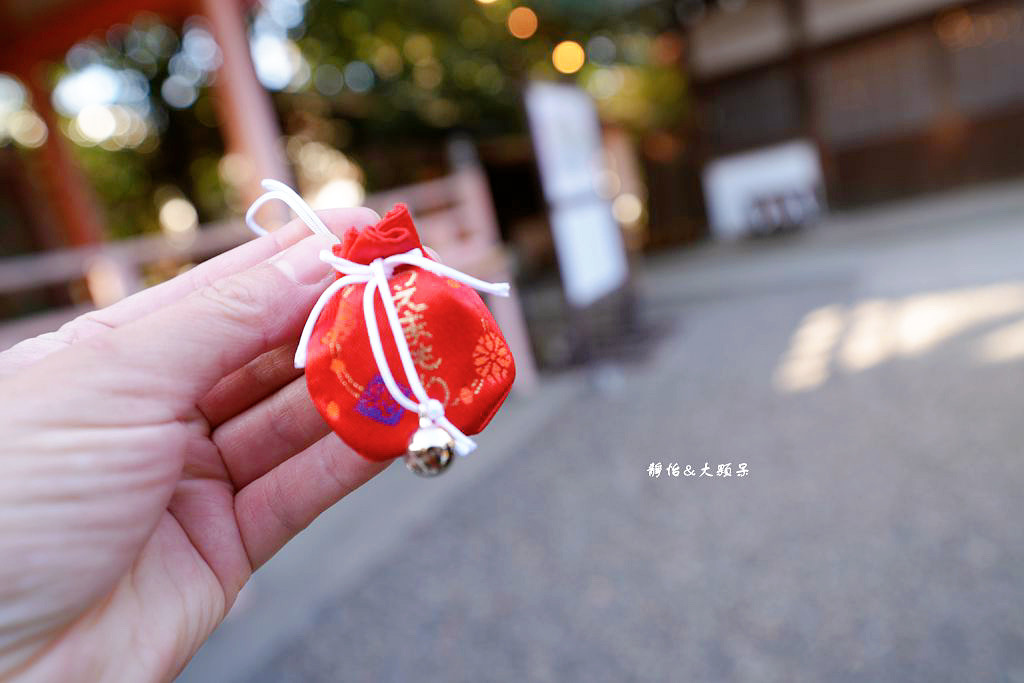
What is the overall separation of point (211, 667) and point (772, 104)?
1154 cm

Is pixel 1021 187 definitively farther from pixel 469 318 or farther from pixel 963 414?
pixel 469 318

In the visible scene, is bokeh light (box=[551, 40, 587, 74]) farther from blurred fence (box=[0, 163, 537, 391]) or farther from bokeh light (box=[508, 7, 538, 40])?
blurred fence (box=[0, 163, 537, 391])

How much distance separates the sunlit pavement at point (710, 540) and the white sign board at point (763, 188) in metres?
5.88

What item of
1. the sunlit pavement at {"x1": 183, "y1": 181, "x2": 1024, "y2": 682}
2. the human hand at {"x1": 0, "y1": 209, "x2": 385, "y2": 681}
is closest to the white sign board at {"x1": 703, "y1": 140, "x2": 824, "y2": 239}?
the sunlit pavement at {"x1": 183, "y1": 181, "x2": 1024, "y2": 682}

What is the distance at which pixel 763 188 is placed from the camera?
12125 mm

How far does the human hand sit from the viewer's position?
817mm

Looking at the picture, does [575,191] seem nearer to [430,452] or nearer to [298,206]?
[298,206]

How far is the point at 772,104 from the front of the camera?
459 inches

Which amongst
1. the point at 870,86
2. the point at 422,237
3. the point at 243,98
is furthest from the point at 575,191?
the point at 870,86

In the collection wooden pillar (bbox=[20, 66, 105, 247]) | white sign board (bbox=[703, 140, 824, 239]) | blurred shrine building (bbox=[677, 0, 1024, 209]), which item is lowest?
white sign board (bbox=[703, 140, 824, 239])

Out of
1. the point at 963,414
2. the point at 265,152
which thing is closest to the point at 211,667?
the point at 265,152

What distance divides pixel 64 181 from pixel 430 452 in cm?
614

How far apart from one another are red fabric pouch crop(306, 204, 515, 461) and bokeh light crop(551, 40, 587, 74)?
28.8 ft

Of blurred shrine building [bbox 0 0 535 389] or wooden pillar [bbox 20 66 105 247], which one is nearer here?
blurred shrine building [bbox 0 0 535 389]
